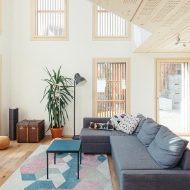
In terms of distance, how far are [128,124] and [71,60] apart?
2.36 m

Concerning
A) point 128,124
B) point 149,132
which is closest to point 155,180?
point 149,132

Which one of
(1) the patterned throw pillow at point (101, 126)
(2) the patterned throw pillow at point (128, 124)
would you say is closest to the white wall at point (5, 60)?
(1) the patterned throw pillow at point (101, 126)

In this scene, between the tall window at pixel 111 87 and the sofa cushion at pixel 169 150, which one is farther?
the tall window at pixel 111 87

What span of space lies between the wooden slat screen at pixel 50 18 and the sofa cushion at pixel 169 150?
411cm

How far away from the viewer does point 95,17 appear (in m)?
5.56

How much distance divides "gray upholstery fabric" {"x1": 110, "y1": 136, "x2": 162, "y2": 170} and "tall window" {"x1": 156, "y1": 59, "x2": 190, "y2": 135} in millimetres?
2173

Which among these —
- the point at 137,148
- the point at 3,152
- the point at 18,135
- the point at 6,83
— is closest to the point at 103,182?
the point at 137,148

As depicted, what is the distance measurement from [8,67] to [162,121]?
444 cm

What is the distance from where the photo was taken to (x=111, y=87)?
225 inches

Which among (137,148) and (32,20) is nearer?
(137,148)

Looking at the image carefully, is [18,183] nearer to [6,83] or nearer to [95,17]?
[6,83]

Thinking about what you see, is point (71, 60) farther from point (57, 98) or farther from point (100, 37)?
point (57, 98)

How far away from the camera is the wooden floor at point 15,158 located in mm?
3182

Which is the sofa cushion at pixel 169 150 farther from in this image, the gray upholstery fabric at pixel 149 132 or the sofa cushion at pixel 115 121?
the sofa cushion at pixel 115 121
